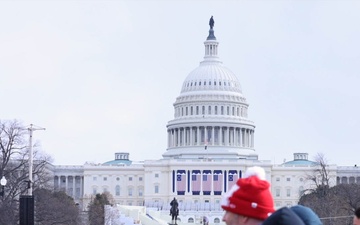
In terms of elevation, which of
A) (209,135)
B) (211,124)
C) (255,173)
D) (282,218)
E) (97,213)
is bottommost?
(282,218)

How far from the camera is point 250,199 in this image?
7453mm

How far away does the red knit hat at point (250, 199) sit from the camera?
24.5ft

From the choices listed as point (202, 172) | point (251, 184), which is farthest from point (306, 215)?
A: point (202, 172)

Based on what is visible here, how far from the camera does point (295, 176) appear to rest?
194875 millimetres

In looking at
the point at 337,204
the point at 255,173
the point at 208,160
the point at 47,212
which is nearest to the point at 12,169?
the point at 47,212

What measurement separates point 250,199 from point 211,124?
18535 cm

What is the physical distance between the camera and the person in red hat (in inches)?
293

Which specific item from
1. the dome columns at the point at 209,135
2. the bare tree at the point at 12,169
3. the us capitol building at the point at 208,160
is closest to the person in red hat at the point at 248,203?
the bare tree at the point at 12,169

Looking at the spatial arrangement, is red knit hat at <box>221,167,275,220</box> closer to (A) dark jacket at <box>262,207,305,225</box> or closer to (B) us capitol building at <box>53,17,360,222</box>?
(A) dark jacket at <box>262,207,305,225</box>

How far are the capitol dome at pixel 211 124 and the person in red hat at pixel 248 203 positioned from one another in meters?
184

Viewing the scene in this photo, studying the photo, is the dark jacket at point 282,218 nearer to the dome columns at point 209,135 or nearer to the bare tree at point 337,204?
the bare tree at point 337,204

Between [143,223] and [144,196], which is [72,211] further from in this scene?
[144,196]

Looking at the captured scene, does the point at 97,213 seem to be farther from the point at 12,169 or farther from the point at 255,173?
the point at 255,173

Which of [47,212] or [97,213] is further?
[97,213]
